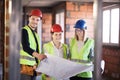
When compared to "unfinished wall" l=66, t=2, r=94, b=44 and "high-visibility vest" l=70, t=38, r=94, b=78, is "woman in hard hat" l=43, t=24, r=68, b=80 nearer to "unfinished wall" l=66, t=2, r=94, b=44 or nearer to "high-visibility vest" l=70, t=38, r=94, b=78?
"high-visibility vest" l=70, t=38, r=94, b=78

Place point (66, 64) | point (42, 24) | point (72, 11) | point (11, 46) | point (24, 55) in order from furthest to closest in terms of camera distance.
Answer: point (42, 24)
point (72, 11)
point (24, 55)
point (66, 64)
point (11, 46)

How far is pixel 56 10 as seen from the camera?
8.50 m

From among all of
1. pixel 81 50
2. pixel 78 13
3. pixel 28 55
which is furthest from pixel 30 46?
pixel 78 13

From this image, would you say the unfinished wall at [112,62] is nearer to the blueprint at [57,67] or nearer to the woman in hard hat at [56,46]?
the woman in hard hat at [56,46]

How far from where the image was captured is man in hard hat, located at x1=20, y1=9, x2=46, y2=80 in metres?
2.98

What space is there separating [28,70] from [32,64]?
0.09 meters

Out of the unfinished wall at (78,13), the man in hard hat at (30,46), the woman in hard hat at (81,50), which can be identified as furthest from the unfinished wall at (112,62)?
the man in hard hat at (30,46)

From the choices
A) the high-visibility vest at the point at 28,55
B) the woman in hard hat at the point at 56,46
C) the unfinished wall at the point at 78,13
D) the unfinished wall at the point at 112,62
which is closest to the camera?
the high-visibility vest at the point at 28,55

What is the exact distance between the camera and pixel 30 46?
303 centimetres

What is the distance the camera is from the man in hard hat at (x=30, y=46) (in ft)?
9.77

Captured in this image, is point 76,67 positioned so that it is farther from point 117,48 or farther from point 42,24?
point 42,24

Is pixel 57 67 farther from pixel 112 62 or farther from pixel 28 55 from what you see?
pixel 112 62

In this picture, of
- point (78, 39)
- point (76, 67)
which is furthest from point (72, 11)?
point (76, 67)

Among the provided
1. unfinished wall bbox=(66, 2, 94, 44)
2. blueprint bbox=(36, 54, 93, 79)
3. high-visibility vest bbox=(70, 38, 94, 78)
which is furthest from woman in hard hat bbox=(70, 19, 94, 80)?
unfinished wall bbox=(66, 2, 94, 44)
